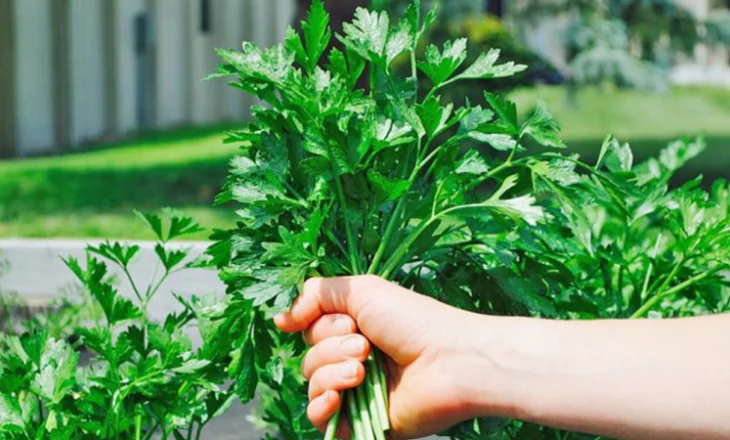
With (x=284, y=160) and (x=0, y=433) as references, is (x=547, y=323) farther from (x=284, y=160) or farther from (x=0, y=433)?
(x=0, y=433)

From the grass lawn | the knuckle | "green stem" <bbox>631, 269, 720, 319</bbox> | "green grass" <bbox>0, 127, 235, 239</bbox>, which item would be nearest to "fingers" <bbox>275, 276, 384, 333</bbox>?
the knuckle

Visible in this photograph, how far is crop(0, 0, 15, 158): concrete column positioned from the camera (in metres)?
11.7

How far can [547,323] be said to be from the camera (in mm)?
1471

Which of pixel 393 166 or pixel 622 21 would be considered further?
pixel 622 21

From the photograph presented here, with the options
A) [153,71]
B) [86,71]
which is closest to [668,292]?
[86,71]

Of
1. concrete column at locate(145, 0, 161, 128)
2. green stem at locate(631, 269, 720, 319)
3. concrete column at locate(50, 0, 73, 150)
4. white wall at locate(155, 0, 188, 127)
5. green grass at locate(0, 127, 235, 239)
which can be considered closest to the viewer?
green stem at locate(631, 269, 720, 319)

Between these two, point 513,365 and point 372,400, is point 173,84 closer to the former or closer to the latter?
point 372,400

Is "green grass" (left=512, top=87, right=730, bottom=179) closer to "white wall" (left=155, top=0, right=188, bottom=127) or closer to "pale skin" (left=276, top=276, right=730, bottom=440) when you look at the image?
"white wall" (left=155, top=0, right=188, bottom=127)

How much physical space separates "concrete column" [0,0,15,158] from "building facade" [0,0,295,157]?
0.01 m

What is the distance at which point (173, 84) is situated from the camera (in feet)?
51.3

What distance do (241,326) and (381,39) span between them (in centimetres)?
46

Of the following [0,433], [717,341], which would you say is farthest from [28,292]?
[717,341]

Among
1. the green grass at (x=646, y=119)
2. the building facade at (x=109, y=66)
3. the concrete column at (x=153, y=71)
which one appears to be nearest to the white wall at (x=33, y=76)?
the building facade at (x=109, y=66)

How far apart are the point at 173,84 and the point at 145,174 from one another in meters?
6.48
